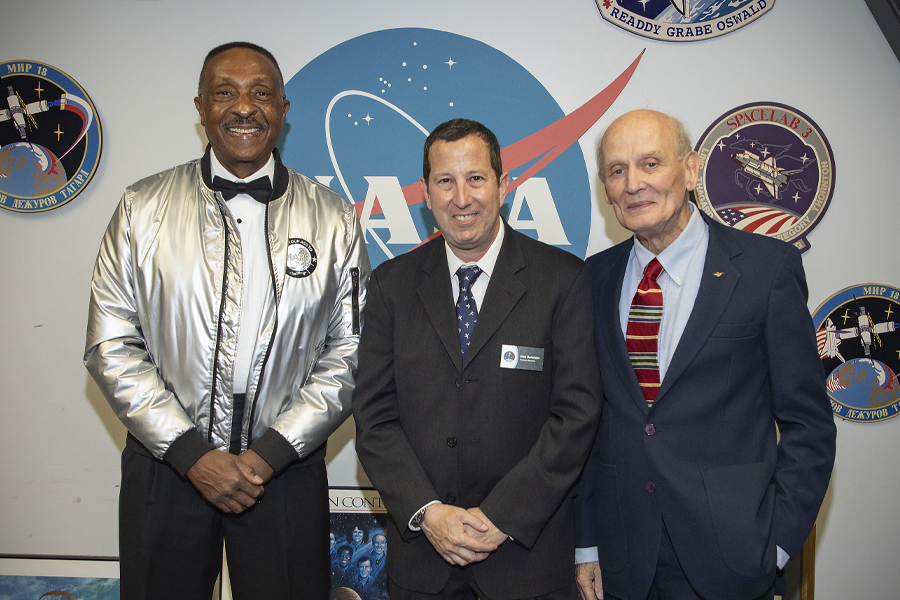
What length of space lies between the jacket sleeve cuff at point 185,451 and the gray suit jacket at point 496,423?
50 cm

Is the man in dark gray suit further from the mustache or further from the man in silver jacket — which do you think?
the mustache

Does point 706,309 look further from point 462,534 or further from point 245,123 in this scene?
point 245,123

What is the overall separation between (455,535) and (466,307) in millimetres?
684

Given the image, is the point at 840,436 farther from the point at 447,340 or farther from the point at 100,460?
the point at 100,460

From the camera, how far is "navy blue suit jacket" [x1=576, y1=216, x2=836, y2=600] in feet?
5.39

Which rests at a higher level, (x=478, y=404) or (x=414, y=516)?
(x=478, y=404)

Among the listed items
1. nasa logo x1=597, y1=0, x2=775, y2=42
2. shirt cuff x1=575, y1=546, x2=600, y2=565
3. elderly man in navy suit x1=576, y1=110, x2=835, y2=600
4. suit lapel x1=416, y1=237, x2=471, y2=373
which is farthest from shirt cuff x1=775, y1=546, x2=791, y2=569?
nasa logo x1=597, y1=0, x2=775, y2=42

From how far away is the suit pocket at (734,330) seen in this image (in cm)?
167

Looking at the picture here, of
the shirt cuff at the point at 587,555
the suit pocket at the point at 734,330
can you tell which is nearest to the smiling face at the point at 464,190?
the suit pocket at the point at 734,330

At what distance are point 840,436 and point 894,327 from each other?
1.90 feet

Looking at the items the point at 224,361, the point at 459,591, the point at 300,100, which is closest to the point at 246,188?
the point at 224,361

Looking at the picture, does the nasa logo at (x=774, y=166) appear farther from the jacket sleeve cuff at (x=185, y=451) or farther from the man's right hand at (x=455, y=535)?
the jacket sleeve cuff at (x=185, y=451)

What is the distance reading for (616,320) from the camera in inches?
72.8

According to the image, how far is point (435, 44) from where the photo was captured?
2.87 metres
